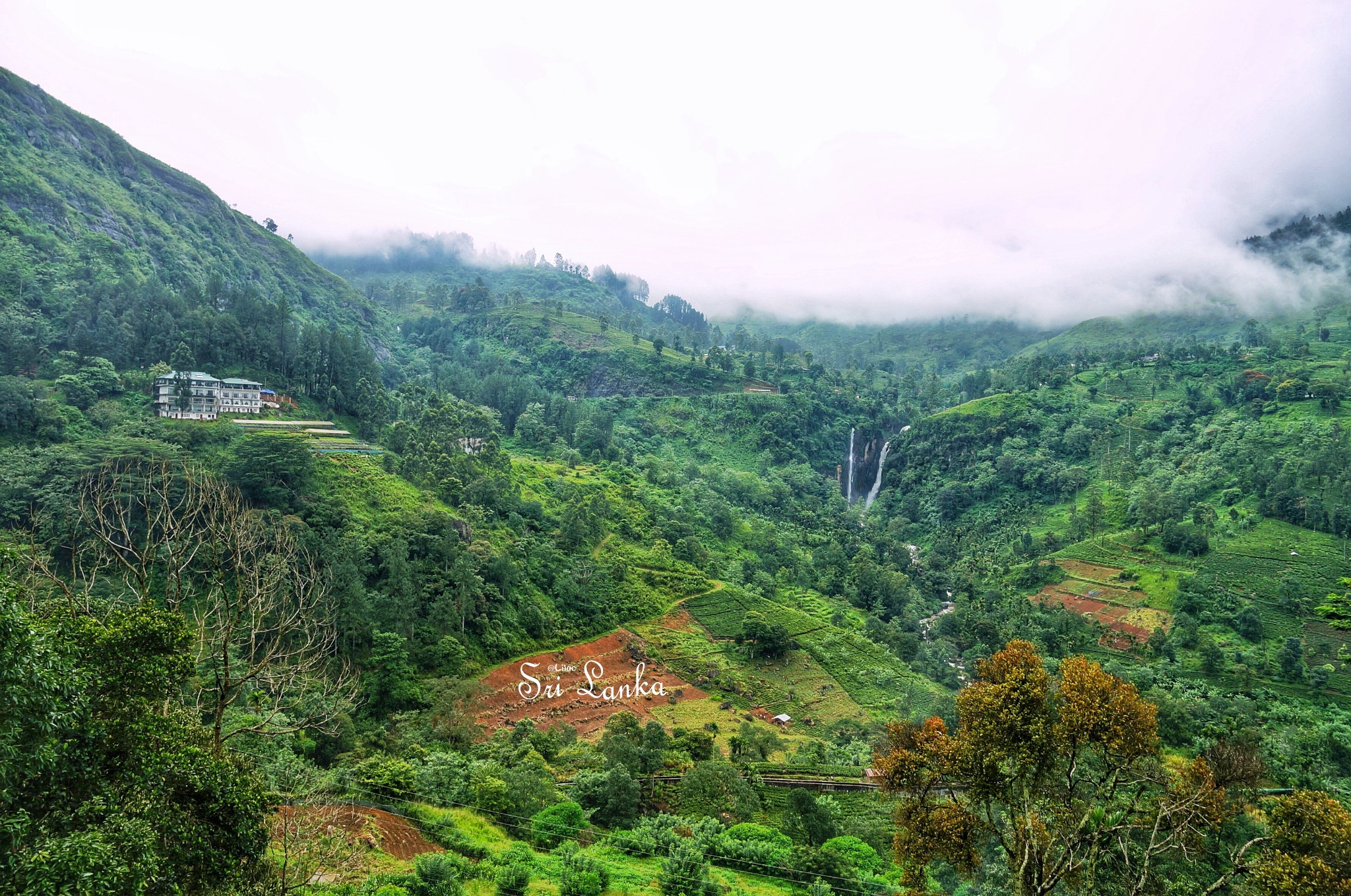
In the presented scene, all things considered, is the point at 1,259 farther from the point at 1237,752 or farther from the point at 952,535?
the point at 952,535

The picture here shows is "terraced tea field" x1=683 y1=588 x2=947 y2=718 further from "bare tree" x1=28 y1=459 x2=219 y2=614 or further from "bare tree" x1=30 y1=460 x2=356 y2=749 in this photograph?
"bare tree" x1=28 y1=459 x2=219 y2=614

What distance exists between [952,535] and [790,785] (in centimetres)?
4615

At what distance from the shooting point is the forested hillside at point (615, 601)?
9242 millimetres

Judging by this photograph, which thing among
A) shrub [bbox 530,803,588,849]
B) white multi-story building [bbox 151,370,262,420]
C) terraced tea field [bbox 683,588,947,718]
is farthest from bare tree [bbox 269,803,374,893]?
white multi-story building [bbox 151,370,262,420]

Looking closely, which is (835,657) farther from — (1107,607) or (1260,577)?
(1260,577)

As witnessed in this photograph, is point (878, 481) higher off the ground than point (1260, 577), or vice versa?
point (878, 481)

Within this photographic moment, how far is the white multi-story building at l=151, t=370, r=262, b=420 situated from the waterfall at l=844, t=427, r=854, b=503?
6242 centimetres

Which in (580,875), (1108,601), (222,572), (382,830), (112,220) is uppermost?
(112,220)

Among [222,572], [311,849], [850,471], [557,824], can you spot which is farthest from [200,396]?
[850,471]

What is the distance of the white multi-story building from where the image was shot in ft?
123

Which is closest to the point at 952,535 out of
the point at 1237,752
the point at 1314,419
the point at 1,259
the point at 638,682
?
the point at 1314,419

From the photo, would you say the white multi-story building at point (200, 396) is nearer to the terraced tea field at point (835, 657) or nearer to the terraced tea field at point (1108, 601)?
the terraced tea field at point (835, 657)

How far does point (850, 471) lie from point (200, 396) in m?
69.3

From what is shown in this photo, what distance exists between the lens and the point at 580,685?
32.0 meters
